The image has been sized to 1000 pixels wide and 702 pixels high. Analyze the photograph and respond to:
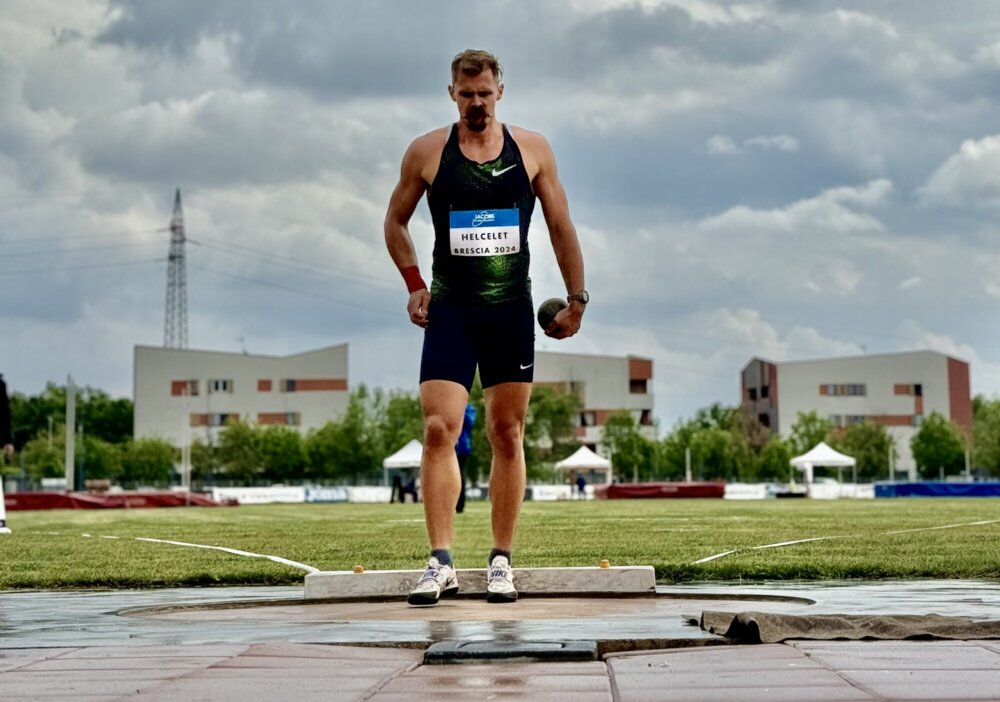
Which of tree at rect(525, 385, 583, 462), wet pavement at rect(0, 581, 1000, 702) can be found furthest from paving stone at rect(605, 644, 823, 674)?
tree at rect(525, 385, 583, 462)

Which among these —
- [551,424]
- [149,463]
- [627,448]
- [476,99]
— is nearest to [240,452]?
[149,463]

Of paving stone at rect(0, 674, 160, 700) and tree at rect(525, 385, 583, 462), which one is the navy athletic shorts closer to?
paving stone at rect(0, 674, 160, 700)

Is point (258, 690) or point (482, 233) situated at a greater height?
point (482, 233)

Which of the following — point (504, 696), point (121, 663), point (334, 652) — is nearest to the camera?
point (504, 696)

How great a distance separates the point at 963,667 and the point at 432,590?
3124 millimetres

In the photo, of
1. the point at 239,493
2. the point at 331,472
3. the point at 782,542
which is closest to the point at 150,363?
the point at 331,472

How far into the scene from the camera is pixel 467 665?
3.94 meters

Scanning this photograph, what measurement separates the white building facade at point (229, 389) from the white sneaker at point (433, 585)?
109 meters

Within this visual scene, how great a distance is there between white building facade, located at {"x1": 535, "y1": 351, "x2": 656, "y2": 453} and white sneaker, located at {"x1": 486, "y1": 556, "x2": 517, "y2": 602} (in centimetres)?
11325

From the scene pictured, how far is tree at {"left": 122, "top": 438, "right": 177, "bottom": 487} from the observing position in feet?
342

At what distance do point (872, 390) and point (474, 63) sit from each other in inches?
4641

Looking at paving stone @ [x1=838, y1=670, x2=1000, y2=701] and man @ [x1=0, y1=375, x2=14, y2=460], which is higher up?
man @ [x1=0, y1=375, x2=14, y2=460]

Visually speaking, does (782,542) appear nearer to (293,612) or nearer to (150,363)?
(293,612)

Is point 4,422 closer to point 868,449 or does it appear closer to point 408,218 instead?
point 408,218
